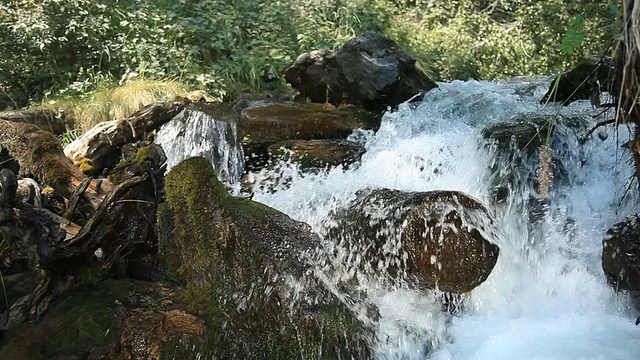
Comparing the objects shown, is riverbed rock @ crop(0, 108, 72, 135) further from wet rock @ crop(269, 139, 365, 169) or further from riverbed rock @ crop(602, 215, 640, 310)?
riverbed rock @ crop(602, 215, 640, 310)

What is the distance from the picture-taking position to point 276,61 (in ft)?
29.9

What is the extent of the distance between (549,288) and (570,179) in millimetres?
1276

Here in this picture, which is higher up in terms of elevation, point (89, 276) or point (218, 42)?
point (89, 276)

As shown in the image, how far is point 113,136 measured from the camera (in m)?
6.41

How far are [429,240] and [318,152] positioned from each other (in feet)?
7.69

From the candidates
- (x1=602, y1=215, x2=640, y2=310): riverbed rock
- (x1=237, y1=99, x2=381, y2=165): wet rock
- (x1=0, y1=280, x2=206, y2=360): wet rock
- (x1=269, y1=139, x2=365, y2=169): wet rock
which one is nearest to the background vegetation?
(x1=237, y1=99, x2=381, y2=165): wet rock

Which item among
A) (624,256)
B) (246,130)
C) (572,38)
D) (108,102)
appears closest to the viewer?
(572,38)

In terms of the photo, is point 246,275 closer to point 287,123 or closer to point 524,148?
point 524,148

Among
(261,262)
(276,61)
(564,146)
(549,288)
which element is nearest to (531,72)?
(276,61)

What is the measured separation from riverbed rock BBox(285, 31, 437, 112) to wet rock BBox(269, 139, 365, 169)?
1457 millimetres

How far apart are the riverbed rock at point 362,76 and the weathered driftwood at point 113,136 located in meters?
1.82

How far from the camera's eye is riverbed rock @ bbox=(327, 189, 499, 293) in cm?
366

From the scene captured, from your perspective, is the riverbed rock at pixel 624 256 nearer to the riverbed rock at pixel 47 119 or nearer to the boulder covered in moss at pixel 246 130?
the boulder covered in moss at pixel 246 130

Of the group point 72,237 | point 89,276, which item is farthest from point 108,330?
point 72,237
